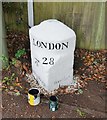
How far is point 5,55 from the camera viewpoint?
12.6ft

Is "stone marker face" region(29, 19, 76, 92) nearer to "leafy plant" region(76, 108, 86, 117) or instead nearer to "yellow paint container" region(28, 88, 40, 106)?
"yellow paint container" region(28, 88, 40, 106)

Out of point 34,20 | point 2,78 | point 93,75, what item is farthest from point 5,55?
point 93,75

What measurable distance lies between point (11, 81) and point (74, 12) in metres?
1.33

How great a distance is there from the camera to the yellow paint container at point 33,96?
10.8ft

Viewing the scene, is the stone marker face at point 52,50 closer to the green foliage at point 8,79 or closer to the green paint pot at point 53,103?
the green paint pot at point 53,103

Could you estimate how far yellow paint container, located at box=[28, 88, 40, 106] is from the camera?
330 centimetres

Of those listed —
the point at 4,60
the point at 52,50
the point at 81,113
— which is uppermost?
the point at 52,50

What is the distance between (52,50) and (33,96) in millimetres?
598

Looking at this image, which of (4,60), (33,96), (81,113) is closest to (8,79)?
(4,60)

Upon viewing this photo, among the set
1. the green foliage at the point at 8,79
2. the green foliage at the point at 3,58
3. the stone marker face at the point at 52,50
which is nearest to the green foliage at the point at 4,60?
the green foliage at the point at 3,58

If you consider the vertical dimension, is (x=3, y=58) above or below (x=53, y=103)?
above

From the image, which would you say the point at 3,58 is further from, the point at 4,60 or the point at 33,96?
the point at 33,96

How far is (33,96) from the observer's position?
10.8ft

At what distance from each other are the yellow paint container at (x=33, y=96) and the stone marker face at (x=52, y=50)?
0.70 ft
